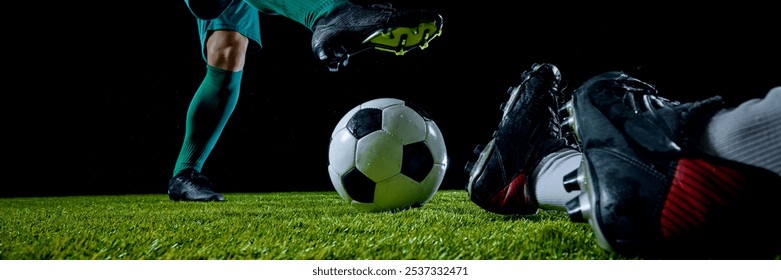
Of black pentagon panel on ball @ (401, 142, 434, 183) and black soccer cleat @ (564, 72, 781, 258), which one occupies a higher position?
black soccer cleat @ (564, 72, 781, 258)

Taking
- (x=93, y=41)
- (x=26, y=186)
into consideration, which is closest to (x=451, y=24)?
(x=93, y=41)

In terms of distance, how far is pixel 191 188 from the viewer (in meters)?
2.02

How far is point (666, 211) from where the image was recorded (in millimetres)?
547

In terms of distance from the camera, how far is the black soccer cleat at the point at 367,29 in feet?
3.41

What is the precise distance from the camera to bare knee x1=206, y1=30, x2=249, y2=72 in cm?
210

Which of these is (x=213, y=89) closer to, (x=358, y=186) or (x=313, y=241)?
(x=358, y=186)

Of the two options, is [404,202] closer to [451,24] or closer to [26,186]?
[451,24]

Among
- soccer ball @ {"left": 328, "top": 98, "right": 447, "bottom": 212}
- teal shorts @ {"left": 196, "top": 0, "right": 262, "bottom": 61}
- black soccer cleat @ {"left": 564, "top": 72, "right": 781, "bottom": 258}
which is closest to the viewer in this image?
black soccer cleat @ {"left": 564, "top": 72, "right": 781, "bottom": 258}

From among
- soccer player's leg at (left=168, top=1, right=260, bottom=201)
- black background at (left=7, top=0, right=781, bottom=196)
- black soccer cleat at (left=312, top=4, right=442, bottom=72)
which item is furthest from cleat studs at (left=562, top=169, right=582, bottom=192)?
soccer player's leg at (left=168, top=1, right=260, bottom=201)

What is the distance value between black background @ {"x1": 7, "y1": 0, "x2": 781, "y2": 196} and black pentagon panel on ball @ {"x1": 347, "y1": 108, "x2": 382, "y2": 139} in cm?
89

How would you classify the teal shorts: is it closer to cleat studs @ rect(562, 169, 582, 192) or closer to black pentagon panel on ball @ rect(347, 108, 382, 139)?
black pentagon panel on ball @ rect(347, 108, 382, 139)

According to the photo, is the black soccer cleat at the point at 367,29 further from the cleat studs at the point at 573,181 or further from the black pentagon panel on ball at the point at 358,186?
the cleat studs at the point at 573,181

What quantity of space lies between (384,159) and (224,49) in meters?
1.14

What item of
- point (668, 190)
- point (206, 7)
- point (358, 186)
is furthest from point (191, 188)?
point (668, 190)
